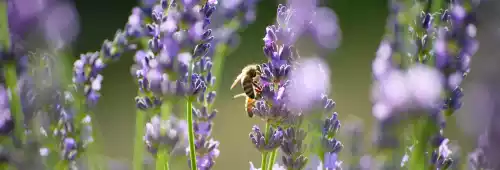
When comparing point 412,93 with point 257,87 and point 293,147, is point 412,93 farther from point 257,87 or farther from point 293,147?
point 257,87

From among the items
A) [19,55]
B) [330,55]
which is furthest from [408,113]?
[19,55]

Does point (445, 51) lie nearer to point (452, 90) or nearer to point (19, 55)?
point (452, 90)

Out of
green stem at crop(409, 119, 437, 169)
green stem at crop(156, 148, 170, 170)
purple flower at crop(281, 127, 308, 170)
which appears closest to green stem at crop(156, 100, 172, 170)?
green stem at crop(156, 148, 170, 170)

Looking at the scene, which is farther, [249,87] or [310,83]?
[249,87]

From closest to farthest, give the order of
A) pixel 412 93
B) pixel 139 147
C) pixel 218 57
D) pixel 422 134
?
pixel 412 93 → pixel 422 134 → pixel 139 147 → pixel 218 57

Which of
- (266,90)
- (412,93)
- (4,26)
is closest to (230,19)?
(266,90)

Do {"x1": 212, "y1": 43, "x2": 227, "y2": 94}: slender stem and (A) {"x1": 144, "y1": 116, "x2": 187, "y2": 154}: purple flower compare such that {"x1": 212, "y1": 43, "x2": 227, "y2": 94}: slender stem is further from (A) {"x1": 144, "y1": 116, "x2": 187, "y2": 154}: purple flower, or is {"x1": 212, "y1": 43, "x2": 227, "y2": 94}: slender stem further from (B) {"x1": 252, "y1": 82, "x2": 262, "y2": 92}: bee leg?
(A) {"x1": 144, "y1": 116, "x2": 187, "y2": 154}: purple flower

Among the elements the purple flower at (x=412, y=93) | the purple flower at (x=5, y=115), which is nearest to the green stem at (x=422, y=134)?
the purple flower at (x=412, y=93)

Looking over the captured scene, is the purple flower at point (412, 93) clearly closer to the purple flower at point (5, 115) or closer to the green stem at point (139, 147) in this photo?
the purple flower at point (5, 115)

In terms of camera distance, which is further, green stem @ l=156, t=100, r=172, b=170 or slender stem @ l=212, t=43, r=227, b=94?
slender stem @ l=212, t=43, r=227, b=94
